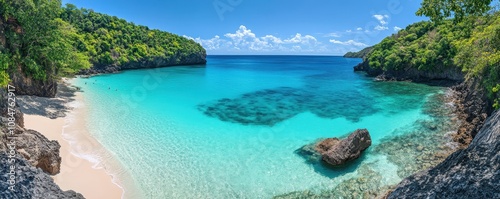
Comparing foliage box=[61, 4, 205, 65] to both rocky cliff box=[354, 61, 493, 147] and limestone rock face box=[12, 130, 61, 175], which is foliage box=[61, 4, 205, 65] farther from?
rocky cliff box=[354, 61, 493, 147]

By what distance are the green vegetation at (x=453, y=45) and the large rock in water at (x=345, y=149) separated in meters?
6.80

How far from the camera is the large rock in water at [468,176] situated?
5254mm

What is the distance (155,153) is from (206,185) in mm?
4921

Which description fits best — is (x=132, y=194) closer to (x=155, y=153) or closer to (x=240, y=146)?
(x=155, y=153)

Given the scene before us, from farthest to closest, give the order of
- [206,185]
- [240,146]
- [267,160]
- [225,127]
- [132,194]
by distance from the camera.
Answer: [225,127]
[240,146]
[267,160]
[206,185]
[132,194]

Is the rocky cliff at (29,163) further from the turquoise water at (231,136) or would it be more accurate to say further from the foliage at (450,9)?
the foliage at (450,9)

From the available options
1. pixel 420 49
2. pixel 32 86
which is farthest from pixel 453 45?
pixel 32 86

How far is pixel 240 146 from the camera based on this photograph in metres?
18.5

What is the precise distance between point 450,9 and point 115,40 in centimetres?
8084

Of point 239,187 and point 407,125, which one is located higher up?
point 407,125

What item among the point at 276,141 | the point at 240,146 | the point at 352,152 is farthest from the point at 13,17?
the point at 352,152

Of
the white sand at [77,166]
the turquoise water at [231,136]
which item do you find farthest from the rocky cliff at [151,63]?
the white sand at [77,166]

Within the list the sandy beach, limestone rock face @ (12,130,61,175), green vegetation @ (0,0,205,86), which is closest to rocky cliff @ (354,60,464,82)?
the sandy beach

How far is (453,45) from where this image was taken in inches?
1673
